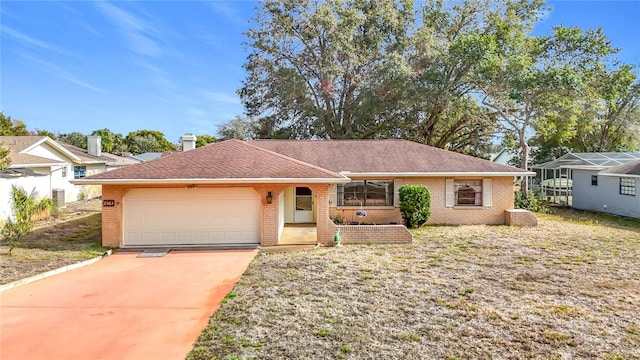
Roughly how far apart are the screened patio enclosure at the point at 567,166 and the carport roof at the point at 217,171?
61.2 feet

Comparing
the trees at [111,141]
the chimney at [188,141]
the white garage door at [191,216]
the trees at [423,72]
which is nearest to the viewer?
the white garage door at [191,216]

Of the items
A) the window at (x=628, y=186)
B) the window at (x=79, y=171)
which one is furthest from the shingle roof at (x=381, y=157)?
the window at (x=79, y=171)

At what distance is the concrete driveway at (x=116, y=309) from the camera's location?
503cm

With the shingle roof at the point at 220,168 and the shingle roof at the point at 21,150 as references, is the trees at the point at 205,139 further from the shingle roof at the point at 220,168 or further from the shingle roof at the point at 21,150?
the shingle roof at the point at 220,168

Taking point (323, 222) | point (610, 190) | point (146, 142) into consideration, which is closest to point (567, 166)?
point (610, 190)

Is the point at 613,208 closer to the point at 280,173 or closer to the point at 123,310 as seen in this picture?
the point at 280,173

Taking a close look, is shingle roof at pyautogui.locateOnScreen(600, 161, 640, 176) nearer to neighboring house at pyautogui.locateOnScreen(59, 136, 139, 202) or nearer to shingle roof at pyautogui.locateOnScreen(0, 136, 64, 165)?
neighboring house at pyautogui.locateOnScreen(59, 136, 139, 202)

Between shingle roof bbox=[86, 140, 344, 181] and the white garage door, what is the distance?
60cm

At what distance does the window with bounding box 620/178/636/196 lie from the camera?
58.4 ft

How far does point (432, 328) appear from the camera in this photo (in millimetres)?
5562

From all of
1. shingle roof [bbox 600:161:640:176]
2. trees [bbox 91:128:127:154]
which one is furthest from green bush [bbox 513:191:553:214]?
trees [bbox 91:128:127:154]

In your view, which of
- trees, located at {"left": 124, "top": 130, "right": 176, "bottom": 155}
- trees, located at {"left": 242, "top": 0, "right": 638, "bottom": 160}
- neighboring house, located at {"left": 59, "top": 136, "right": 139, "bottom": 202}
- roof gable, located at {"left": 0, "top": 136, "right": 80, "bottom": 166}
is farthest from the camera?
trees, located at {"left": 124, "top": 130, "right": 176, "bottom": 155}

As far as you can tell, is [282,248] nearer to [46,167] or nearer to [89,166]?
[46,167]

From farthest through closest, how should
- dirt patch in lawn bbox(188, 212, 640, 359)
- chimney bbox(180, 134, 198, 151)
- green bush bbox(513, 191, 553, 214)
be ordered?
green bush bbox(513, 191, 553, 214) < chimney bbox(180, 134, 198, 151) < dirt patch in lawn bbox(188, 212, 640, 359)
